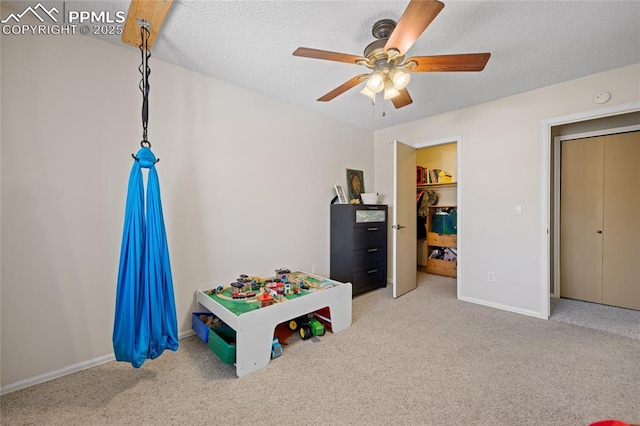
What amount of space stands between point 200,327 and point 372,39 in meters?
2.56

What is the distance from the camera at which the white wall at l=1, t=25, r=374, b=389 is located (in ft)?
5.40

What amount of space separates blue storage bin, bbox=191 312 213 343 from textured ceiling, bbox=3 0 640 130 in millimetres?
2124

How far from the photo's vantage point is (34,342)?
168 centimetres

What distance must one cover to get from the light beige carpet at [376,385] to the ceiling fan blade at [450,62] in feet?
6.44

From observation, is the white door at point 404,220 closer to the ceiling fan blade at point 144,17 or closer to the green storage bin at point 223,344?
the green storage bin at point 223,344

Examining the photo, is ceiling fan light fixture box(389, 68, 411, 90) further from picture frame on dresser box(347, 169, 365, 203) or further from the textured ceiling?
picture frame on dresser box(347, 169, 365, 203)

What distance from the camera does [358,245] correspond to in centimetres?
331

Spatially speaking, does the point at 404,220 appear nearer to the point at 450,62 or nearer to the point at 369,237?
the point at 369,237

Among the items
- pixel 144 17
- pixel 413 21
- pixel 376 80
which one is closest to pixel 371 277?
pixel 376 80

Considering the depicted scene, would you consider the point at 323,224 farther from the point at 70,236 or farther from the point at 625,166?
the point at 625,166

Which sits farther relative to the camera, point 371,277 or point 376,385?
point 371,277

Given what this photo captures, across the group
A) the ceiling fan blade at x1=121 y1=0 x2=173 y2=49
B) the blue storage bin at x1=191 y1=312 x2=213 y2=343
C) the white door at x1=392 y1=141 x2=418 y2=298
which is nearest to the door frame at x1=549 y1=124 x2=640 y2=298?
the white door at x1=392 y1=141 x2=418 y2=298

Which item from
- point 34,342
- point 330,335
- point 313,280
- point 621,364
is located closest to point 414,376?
point 330,335

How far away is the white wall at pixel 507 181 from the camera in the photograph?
260 cm
